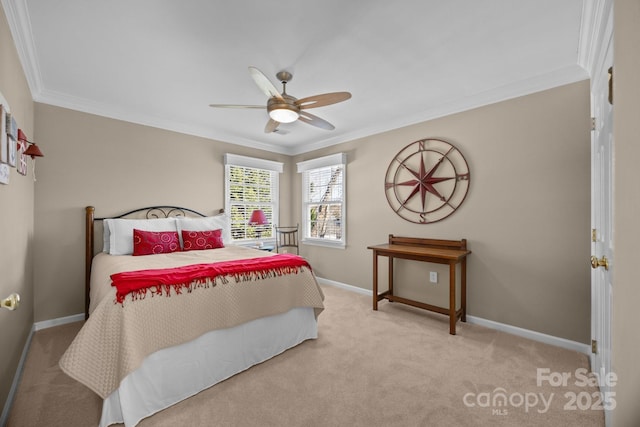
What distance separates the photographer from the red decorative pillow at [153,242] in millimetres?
3080

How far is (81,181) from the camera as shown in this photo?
3168 millimetres

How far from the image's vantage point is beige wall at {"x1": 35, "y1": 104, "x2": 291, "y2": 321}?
2965mm

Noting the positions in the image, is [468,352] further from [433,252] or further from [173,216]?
[173,216]

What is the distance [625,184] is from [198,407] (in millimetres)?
2353

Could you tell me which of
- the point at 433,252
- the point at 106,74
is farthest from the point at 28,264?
the point at 433,252

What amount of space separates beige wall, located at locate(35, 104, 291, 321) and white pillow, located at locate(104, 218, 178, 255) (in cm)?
30

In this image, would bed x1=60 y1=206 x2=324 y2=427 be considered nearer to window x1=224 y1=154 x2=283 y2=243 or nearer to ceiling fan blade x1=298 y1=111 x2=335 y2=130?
ceiling fan blade x1=298 y1=111 x2=335 y2=130

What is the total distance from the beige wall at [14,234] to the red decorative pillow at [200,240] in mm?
1369

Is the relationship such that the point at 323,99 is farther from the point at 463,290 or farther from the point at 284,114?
the point at 463,290

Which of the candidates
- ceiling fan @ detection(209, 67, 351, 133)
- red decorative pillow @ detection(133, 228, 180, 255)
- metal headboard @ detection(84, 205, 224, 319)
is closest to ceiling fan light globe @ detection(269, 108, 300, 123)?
ceiling fan @ detection(209, 67, 351, 133)

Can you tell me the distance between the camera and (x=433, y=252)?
300 cm

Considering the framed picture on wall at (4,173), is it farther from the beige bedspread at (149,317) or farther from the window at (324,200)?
the window at (324,200)

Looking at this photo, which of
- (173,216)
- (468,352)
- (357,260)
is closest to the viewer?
(468,352)

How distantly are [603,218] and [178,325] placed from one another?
2783mm
